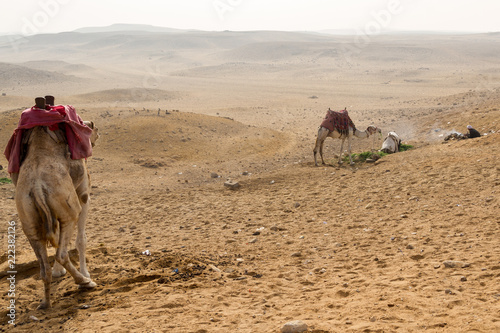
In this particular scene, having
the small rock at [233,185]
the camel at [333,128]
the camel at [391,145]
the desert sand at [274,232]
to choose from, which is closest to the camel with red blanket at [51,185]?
the desert sand at [274,232]

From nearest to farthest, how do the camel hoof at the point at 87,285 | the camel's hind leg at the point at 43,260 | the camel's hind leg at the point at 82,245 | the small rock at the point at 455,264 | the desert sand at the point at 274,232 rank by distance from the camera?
the desert sand at the point at 274,232, the camel's hind leg at the point at 43,260, the small rock at the point at 455,264, the camel hoof at the point at 87,285, the camel's hind leg at the point at 82,245

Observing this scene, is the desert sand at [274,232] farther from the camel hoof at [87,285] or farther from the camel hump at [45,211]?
the camel hump at [45,211]

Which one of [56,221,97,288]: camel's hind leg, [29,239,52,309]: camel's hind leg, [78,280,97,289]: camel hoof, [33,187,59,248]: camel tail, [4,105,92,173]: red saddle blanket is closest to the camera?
[33,187,59,248]: camel tail

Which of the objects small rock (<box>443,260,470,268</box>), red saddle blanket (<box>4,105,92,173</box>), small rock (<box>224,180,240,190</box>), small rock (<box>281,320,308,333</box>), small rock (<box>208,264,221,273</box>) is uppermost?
red saddle blanket (<box>4,105,92,173</box>)

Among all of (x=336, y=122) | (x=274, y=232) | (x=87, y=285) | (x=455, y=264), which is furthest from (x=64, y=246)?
(x=336, y=122)

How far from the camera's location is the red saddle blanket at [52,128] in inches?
221

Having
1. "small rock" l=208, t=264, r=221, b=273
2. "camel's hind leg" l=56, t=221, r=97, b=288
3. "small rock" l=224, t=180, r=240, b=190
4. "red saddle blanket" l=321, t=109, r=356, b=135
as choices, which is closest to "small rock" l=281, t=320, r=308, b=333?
"small rock" l=208, t=264, r=221, b=273

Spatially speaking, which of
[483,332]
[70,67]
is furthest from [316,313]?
[70,67]

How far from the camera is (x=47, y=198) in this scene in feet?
17.1

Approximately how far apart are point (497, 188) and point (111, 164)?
12.0 meters

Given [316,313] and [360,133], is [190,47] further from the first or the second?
[316,313]

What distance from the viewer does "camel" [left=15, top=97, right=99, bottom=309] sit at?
518cm

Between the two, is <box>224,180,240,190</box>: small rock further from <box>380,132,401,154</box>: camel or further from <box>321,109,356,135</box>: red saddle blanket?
<box>380,132,401,154</box>: camel

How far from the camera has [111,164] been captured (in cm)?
1585
